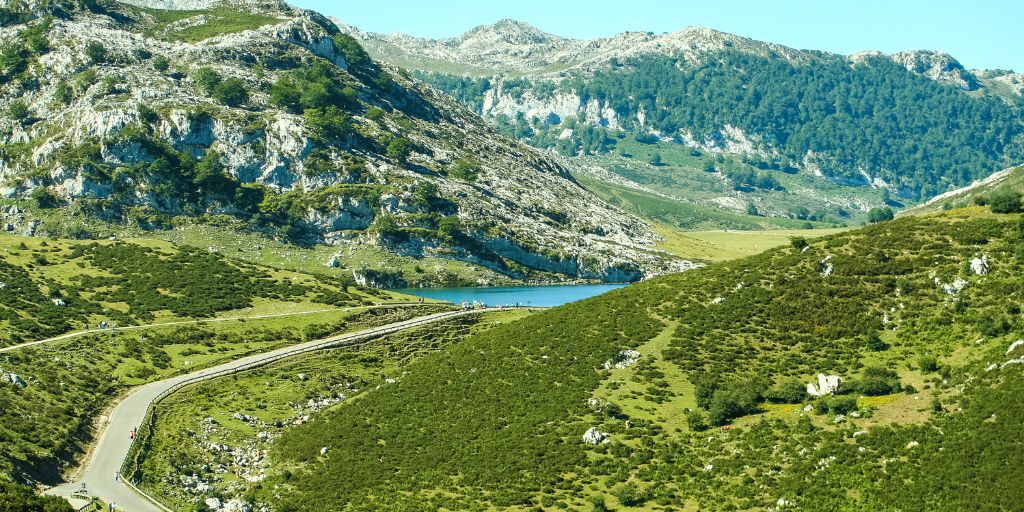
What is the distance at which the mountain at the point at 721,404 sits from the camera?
7200 cm

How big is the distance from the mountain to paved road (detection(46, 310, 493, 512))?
3840mm

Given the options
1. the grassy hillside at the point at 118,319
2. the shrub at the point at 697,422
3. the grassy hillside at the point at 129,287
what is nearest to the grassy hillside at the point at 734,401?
the shrub at the point at 697,422

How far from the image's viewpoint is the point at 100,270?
568 ft

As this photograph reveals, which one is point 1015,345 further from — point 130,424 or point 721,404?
point 130,424

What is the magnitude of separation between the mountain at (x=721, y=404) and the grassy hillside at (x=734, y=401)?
0.72ft

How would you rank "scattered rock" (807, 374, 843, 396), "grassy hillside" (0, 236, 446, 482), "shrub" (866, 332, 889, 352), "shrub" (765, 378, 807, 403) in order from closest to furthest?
"scattered rock" (807, 374, 843, 396) → "shrub" (765, 378, 807, 403) → "shrub" (866, 332, 889, 352) → "grassy hillside" (0, 236, 446, 482)

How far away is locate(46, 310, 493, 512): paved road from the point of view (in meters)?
84.3

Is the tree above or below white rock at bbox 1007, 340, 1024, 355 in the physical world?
above

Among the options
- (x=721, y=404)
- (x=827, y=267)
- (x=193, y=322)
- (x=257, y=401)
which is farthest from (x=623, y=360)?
(x=193, y=322)

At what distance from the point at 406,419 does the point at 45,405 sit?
4023 centimetres

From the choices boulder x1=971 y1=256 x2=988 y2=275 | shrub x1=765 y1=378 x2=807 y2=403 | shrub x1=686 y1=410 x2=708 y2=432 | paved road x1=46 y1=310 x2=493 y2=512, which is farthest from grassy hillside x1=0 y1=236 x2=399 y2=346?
boulder x1=971 y1=256 x2=988 y2=275

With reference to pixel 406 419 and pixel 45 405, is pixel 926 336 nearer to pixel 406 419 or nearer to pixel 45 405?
pixel 406 419

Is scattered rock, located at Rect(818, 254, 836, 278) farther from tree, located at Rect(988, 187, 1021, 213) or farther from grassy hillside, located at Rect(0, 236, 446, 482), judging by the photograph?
grassy hillside, located at Rect(0, 236, 446, 482)

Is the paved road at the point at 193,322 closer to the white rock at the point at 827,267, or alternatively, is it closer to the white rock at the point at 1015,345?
the white rock at the point at 827,267
